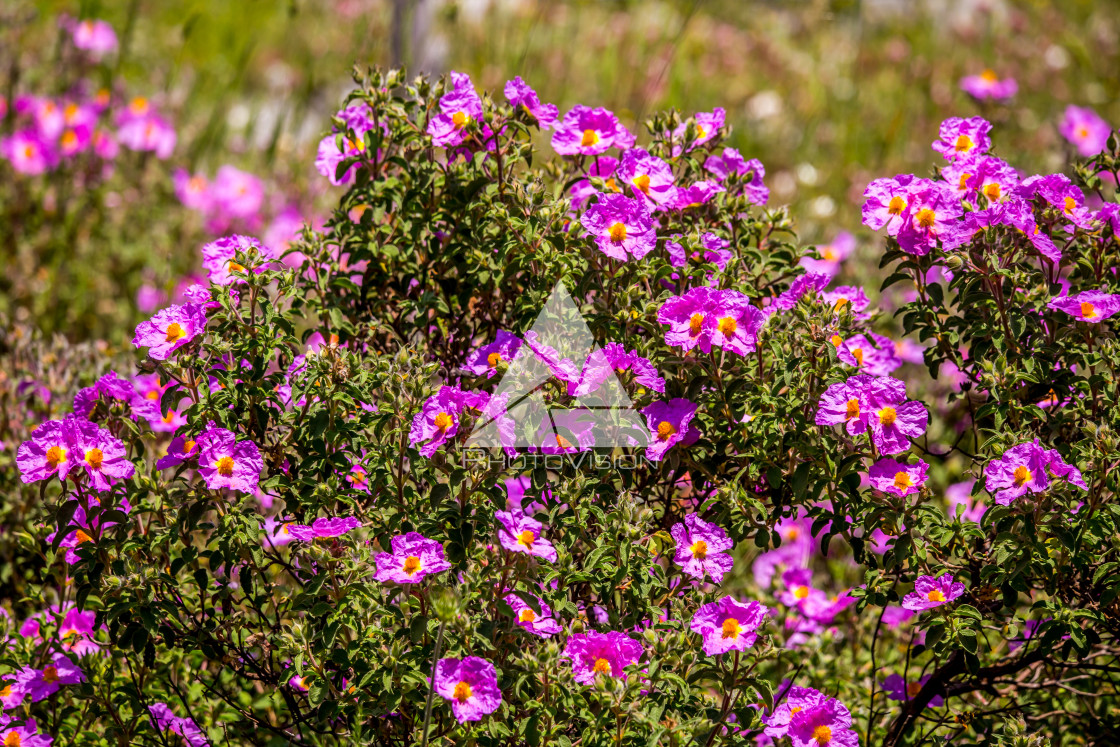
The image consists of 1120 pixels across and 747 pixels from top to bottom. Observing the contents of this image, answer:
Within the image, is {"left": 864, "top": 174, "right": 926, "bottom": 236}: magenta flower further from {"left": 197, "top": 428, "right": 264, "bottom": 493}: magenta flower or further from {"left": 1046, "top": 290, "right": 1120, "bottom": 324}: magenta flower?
{"left": 197, "top": 428, "right": 264, "bottom": 493}: magenta flower

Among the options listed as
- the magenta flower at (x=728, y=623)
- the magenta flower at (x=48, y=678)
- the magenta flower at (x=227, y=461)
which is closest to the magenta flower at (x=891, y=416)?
the magenta flower at (x=728, y=623)

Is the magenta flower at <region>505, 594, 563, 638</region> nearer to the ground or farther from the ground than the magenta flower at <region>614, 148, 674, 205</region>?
nearer to the ground

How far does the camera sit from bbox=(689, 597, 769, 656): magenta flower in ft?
5.75

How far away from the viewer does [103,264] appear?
4371 mm

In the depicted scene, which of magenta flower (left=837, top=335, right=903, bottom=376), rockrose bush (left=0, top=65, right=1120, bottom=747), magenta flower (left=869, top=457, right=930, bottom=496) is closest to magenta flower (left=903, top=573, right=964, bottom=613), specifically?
rockrose bush (left=0, top=65, right=1120, bottom=747)

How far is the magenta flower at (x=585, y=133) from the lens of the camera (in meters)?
2.04

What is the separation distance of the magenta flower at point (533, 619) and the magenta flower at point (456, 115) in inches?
34.5

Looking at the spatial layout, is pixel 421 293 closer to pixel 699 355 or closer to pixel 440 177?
pixel 440 177

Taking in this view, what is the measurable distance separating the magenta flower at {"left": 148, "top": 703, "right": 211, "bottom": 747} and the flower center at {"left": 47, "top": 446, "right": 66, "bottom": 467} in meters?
0.60

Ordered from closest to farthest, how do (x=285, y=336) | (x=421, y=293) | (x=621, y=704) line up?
(x=621, y=704) → (x=285, y=336) → (x=421, y=293)

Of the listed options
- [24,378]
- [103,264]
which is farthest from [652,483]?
[103,264]

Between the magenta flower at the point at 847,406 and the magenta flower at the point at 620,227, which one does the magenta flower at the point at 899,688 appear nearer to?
the magenta flower at the point at 847,406

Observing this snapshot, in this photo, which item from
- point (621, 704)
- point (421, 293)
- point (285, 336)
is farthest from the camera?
point (421, 293)

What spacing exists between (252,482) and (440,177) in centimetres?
75
